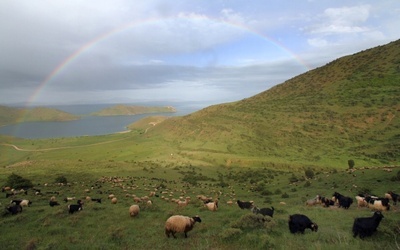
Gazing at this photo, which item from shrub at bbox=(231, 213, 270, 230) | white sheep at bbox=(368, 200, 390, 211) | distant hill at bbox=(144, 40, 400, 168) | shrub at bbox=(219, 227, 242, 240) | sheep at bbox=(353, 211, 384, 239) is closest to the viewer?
sheep at bbox=(353, 211, 384, 239)

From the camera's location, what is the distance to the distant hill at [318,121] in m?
59.3

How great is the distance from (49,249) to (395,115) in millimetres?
75972

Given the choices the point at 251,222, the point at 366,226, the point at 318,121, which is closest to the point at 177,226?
the point at 251,222

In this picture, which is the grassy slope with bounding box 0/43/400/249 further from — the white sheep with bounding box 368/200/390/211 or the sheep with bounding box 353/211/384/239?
the white sheep with bounding box 368/200/390/211

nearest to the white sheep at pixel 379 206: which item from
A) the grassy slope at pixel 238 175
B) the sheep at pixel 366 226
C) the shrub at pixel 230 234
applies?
the grassy slope at pixel 238 175

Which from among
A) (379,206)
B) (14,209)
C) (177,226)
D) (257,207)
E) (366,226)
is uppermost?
(366,226)

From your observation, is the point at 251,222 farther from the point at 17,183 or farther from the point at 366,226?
the point at 17,183

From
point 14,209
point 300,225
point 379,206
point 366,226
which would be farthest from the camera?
point 14,209

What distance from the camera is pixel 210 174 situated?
→ 160 feet

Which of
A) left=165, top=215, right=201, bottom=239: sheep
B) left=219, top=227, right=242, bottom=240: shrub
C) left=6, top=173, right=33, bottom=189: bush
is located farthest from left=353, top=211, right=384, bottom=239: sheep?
left=6, top=173, right=33, bottom=189: bush

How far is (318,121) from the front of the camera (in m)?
73.6

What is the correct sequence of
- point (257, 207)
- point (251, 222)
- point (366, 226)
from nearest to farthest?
point (366, 226)
point (251, 222)
point (257, 207)

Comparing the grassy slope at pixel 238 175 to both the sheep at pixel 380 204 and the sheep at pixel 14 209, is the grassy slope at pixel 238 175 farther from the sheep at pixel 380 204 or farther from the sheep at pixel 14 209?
the sheep at pixel 380 204

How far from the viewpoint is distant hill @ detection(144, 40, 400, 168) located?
2334 inches
